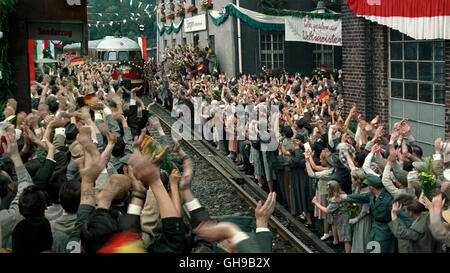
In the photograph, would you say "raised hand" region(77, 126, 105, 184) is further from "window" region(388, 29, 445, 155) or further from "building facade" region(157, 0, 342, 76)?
"building facade" region(157, 0, 342, 76)

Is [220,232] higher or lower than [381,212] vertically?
higher

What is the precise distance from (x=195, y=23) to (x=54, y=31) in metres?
19.8

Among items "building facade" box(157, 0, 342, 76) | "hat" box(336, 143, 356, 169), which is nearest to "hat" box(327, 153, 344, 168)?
"hat" box(336, 143, 356, 169)

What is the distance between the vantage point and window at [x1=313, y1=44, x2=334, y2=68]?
26.4m

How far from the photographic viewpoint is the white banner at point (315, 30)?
1845 cm

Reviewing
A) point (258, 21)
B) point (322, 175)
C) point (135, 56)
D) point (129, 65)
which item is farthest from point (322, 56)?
point (322, 175)

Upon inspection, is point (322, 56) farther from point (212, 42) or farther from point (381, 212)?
point (381, 212)

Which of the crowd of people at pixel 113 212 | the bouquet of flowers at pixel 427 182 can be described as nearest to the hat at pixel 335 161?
the bouquet of flowers at pixel 427 182

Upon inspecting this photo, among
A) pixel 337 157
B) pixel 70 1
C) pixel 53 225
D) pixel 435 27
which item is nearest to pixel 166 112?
pixel 70 1

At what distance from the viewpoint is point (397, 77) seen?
41.8ft

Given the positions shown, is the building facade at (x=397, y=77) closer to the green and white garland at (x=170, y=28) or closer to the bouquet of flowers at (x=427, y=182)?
the bouquet of flowers at (x=427, y=182)
